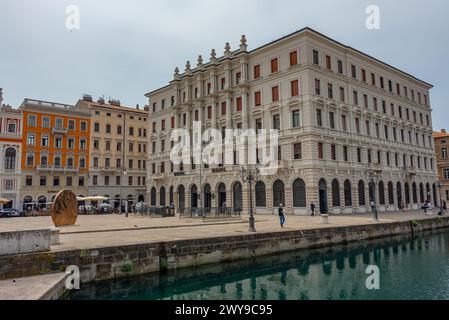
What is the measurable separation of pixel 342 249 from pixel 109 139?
4674 centimetres

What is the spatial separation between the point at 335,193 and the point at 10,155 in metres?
44.5

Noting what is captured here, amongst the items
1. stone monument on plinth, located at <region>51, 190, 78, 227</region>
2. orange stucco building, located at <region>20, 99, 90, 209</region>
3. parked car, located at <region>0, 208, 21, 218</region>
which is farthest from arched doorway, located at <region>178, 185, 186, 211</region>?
stone monument on plinth, located at <region>51, 190, 78, 227</region>

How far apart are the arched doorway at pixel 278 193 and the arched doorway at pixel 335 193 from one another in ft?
16.6

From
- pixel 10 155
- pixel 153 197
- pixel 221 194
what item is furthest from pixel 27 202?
pixel 221 194

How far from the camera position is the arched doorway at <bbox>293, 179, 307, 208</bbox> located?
33.2 metres

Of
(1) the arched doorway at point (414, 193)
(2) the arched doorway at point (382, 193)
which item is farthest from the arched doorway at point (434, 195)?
(2) the arched doorway at point (382, 193)

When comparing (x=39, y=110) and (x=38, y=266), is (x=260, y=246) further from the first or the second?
(x=39, y=110)

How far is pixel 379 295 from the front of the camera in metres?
11.0

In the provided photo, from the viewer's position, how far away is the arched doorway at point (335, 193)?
113ft

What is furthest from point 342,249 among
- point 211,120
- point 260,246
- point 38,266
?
point 211,120

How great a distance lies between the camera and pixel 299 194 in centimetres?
3362

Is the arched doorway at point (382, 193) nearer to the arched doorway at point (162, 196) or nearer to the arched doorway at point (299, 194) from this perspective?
the arched doorway at point (299, 194)

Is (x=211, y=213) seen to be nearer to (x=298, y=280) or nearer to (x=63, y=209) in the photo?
(x=63, y=209)

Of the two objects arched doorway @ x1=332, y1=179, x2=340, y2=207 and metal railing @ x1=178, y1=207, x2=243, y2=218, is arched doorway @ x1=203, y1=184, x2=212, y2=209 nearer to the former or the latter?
metal railing @ x1=178, y1=207, x2=243, y2=218
